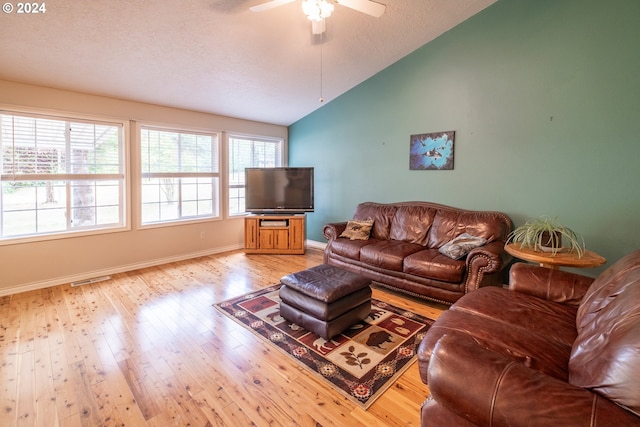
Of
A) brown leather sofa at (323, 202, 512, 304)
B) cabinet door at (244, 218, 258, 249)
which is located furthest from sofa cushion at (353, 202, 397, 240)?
cabinet door at (244, 218, 258, 249)

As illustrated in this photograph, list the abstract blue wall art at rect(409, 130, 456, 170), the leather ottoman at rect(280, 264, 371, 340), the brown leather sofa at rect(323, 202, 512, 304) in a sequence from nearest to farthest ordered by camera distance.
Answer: the leather ottoman at rect(280, 264, 371, 340) → the brown leather sofa at rect(323, 202, 512, 304) → the abstract blue wall art at rect(409, 130, 456, 170)

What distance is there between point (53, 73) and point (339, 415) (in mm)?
4292

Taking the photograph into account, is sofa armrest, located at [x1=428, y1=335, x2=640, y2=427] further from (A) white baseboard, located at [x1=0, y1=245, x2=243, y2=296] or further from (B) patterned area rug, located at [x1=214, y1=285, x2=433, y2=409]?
(A) white baseboard, located at [x1=0, y1=245, x2=243, y2=296]

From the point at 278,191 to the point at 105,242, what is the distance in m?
2.61

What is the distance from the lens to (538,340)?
159 centimetres

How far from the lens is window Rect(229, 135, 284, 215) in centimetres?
546

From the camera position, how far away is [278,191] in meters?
5.26

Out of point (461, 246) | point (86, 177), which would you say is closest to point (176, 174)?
point (86, 177)

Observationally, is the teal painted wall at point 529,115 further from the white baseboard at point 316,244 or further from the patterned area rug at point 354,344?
the patterned area rug at point 354,344

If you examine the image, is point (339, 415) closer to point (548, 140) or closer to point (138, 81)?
point (548, 140)

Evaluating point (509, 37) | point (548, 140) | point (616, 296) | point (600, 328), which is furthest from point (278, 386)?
point (509, 37)

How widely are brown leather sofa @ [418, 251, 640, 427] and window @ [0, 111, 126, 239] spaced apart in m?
4.38

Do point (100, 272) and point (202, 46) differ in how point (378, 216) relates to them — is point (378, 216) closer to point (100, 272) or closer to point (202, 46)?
point (202, 46)

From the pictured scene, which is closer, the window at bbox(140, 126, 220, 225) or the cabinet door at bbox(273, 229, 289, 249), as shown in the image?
the window at bbox(140, 126, 220, 225)
